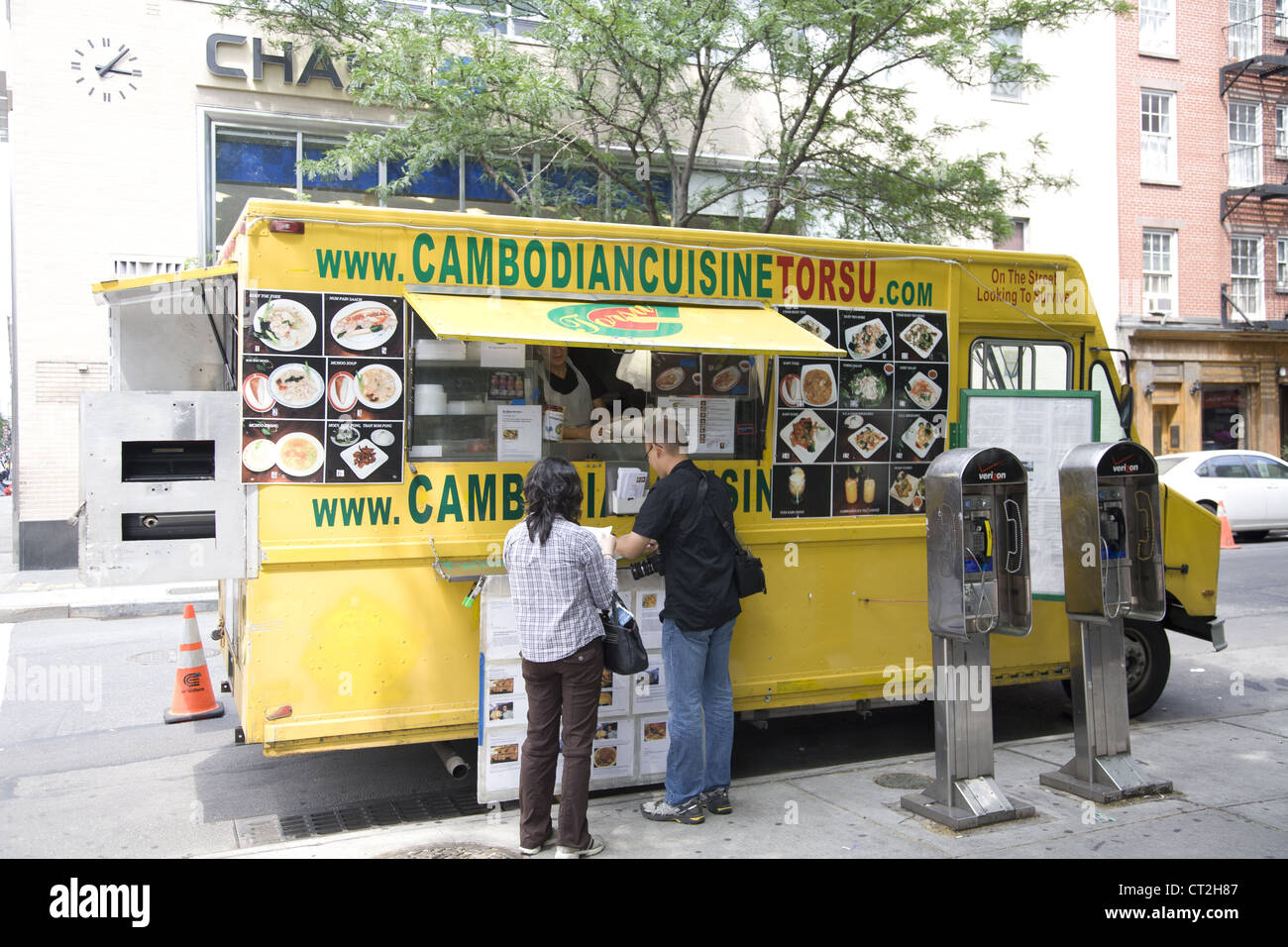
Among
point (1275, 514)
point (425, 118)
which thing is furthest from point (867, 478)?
point (1275, 514)

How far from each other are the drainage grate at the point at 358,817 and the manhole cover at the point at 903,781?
216 centimetres

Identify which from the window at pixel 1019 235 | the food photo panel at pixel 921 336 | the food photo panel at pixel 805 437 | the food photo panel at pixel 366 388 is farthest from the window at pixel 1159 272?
the food photo panel at pixel 366 388

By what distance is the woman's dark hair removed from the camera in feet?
14.6

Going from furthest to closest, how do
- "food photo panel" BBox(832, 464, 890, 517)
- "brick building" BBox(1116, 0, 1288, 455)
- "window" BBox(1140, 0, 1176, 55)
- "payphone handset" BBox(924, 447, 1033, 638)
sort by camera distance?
"window" BBox(1140, 0, 1176, 55) → "brick building" BBox(1116, 0, 1288, 455) → "food photo panel" BBox(832, 464, 890, 517) → "payphone handset" BBox(924, 447, 1033, 638)

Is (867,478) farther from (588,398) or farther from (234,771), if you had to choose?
(234,771)

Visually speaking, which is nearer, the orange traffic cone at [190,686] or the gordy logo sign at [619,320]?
the gordy logo sign at [619,320]

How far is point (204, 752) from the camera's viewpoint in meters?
6.73

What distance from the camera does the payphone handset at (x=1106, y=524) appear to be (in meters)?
5.25

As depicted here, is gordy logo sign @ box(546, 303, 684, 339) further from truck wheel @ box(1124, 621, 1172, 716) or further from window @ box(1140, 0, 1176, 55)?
window @ box(1140, 0, 1176, 55)

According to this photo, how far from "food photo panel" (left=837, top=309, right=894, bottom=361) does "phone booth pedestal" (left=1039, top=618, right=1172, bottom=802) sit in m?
1.84

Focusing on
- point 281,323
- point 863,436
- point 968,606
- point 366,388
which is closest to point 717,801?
point 968,606

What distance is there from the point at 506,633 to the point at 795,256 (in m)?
2.65

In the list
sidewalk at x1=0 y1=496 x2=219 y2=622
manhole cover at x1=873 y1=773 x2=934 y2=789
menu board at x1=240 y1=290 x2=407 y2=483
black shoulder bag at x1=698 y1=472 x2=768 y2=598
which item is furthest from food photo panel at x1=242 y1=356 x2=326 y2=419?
sidewalk at x1=0 y1=496 x2=219 y2=622

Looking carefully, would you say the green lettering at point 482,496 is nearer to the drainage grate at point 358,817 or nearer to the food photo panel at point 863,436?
the drainage grate at point 358,817
